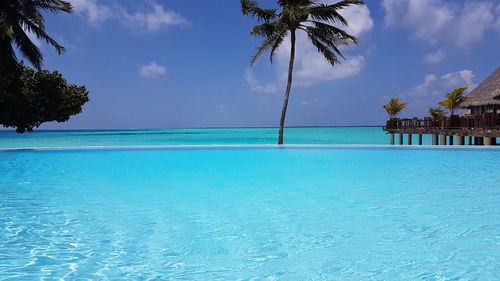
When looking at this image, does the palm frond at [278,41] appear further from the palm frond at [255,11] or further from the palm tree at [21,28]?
the palm tree at [21,28]

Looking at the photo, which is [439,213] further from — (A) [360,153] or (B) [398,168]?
(A) [360,153]

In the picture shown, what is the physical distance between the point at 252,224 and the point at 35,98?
19.3 metres

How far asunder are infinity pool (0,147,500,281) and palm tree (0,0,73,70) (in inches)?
281

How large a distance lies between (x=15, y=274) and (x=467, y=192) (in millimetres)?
6883

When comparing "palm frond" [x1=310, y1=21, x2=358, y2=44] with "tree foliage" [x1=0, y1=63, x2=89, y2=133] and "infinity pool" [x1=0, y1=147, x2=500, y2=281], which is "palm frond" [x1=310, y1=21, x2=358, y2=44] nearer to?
"infinity pool" [x1=0, y1=147, x2=500, y2=281]

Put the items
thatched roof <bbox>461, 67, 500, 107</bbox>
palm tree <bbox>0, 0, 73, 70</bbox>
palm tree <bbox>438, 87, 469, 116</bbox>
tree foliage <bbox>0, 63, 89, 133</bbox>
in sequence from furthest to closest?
palm tree <bbox>438, 87, 469, 116</bbox>, thatched roof <bbox>461, 67, 500, 107</bbox>, tree foliage <bbox>0, 63, 89, 133</bbox>, palm tree <bbox>0, 0, 73, 70</bbox>

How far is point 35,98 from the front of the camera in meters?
21.1

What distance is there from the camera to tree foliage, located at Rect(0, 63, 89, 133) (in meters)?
19.1

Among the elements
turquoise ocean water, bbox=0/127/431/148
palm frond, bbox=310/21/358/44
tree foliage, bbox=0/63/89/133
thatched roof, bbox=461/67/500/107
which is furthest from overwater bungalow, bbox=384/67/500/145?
tree foliage, bbox=0/63/89/133

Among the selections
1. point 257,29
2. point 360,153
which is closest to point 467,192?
point 360,153

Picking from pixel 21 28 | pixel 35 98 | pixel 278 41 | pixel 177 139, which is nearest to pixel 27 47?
pixel 21 28

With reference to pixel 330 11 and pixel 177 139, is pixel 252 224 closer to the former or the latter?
pixel 330 11

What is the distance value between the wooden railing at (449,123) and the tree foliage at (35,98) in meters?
18.2

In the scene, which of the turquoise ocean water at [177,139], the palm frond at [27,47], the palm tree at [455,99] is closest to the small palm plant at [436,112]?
the palm tree at [455,99]
